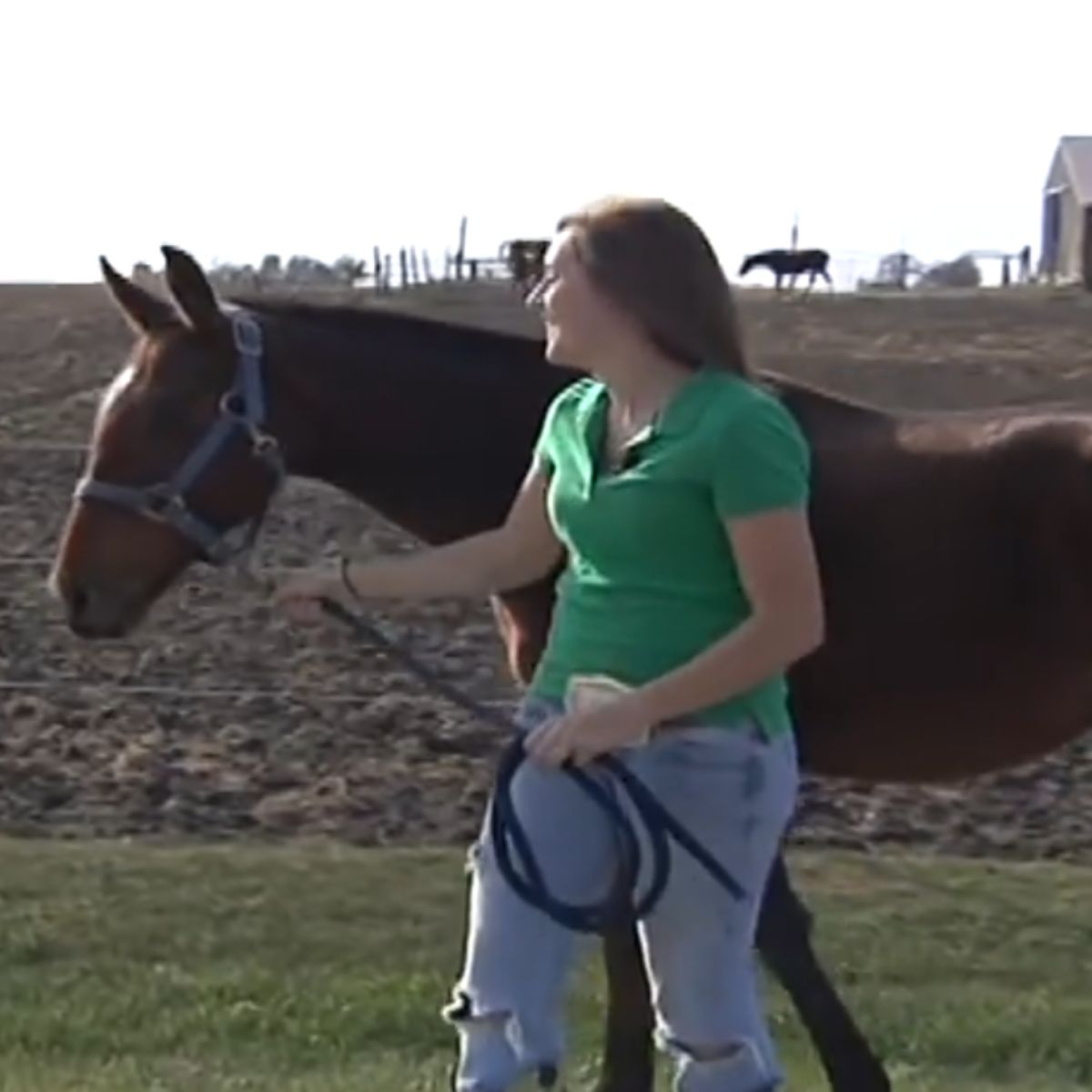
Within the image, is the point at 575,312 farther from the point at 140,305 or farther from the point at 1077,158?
the point at 1077,158

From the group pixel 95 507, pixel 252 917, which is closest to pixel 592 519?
pixel 95 507

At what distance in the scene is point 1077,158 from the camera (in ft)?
240

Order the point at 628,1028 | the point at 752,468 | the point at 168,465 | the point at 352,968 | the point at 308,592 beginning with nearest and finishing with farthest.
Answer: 1. the point at 752,468
2. the point at 308,592
3. the point at 168,465
4. the point at 628,1028
5. the point at 352,968

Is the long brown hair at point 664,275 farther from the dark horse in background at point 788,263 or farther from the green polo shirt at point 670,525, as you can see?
the dark horse in background at point 788,263

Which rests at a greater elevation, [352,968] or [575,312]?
[575,312]

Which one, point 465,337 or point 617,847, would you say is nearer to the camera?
point 617,847

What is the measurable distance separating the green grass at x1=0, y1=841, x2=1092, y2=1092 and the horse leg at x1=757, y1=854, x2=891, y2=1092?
0.56 m

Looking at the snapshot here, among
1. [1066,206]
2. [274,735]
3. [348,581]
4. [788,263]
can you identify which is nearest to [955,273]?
[1066,206]

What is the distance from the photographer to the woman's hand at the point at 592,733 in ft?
13.4

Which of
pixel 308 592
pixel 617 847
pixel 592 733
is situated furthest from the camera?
pixel 308 592

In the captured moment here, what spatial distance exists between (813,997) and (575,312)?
219 centimetres

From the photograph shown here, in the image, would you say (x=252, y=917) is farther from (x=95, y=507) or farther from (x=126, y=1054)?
(x=95, y=507)

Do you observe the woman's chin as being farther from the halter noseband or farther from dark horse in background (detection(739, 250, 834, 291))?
dark horse in background (detection(739, 250, 834, 291))

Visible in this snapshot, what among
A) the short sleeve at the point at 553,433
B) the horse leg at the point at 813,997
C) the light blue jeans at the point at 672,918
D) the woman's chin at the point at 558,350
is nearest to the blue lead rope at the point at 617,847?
the light blue jeans at the point at 672,918
